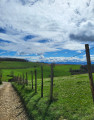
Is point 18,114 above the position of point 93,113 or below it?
below

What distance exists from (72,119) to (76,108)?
1.77 meters

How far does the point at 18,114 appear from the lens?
12.1 meters

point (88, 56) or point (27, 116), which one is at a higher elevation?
point (88, 56)

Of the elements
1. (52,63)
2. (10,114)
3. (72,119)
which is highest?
(52,63)

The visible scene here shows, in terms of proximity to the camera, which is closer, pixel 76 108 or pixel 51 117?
pixel 51 117

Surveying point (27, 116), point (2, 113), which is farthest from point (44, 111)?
point (2, 113)

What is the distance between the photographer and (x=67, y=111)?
33.4ft

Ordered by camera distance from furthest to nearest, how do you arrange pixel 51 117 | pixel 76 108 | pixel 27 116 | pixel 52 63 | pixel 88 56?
pixel 52 63
pixel 27 116
pixel 76 108
pixel 51 117
pixel 88 56

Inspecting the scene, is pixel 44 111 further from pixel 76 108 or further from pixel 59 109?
pixel 76 108

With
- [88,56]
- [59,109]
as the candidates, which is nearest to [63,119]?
[59,109]

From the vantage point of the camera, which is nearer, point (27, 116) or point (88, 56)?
point (88, 56)

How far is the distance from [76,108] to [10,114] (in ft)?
22.5

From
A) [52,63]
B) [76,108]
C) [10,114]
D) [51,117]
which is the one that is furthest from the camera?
[52,63]

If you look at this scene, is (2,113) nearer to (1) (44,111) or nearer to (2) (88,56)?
(1) (44,111)
